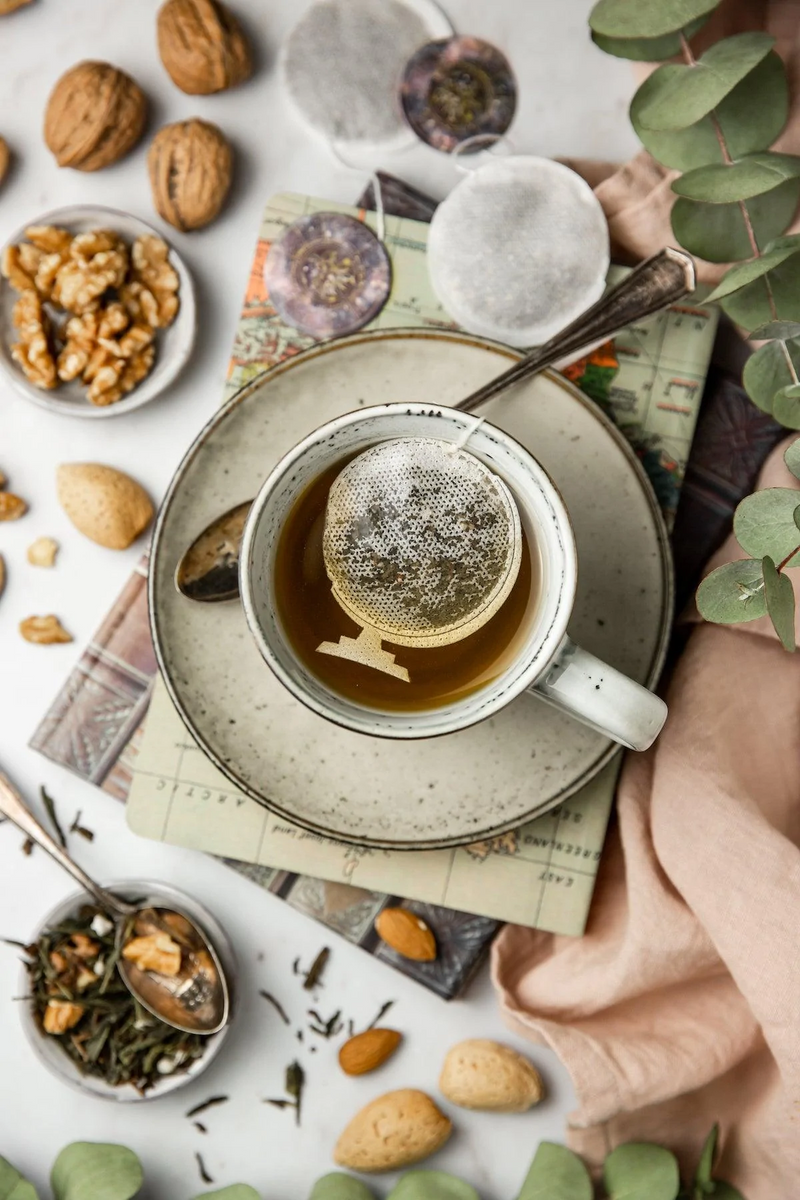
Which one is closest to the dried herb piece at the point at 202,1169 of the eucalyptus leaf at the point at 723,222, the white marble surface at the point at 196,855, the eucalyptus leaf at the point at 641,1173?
the white marble surface at the point at 196,855

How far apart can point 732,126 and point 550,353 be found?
22 centimetres

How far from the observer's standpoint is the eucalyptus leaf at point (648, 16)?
675 millimetres

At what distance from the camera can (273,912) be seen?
0.93m

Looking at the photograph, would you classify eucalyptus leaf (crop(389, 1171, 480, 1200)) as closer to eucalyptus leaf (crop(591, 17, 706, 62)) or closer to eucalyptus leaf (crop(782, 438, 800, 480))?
eucalyptus leaf (crop(782, 438, 800, 480))

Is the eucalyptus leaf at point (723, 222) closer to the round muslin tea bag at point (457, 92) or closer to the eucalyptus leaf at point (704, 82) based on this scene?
the eucalyptus leaf at point (704, 82)

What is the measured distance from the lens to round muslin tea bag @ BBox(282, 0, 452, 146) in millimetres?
945

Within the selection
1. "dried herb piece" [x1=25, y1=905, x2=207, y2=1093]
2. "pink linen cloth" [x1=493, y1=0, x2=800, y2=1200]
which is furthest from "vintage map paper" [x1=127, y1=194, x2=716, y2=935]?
"dried herb piece" [x1=25, y1=905, x2=207, y2=1093]

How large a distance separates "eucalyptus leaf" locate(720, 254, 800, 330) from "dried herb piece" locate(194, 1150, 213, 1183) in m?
0.85

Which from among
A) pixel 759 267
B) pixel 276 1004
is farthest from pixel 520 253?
pixel 276 1004

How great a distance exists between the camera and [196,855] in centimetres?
93

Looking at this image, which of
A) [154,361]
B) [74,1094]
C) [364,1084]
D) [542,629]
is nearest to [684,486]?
[542,629]

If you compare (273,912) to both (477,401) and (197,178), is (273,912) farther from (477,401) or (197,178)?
(197,178)

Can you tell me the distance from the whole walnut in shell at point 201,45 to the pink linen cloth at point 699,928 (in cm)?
33

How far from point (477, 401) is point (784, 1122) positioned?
24.4 inches
